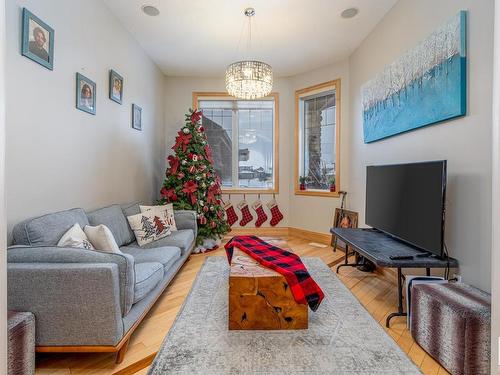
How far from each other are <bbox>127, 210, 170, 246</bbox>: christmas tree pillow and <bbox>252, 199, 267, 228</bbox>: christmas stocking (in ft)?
7.16

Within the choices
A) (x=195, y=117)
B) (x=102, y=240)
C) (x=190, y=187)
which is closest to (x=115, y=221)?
(x=102, y=240)

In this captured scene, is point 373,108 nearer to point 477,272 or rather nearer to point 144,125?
point 477,272

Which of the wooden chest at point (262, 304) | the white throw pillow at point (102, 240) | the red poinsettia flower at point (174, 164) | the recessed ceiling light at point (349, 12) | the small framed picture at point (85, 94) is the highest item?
the recessed ceiling light at point (349, 12)

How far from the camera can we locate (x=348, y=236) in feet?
9.43

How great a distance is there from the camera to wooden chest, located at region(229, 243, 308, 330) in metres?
1.95

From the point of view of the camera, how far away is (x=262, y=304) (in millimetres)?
1988

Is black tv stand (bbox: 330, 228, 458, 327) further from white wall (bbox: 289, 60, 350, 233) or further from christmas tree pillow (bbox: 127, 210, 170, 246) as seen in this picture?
christmas tree pillow (bbox: 127, 210, 170, 246)

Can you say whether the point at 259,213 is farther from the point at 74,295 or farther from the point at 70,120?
the point at 74,295

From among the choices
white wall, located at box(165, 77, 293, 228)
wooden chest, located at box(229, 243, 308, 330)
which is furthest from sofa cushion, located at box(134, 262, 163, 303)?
white wall, located at box(165, 77, 293, 228)

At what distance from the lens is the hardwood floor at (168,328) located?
1.66 m

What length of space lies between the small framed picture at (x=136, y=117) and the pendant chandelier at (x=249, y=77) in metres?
1.42

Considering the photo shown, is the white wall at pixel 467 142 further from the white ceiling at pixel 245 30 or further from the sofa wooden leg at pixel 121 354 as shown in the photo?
the sofa wooden leg at pixel 121 354

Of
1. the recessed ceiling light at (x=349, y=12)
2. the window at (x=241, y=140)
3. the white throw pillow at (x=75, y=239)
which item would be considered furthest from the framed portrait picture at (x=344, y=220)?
the white throw pillow at (x=75, y=239)

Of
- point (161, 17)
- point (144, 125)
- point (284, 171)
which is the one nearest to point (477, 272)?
point (284, 171)
